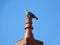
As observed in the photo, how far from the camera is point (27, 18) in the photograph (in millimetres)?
20938

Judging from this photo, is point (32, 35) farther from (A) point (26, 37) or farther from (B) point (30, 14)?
(B) point (30, 14)

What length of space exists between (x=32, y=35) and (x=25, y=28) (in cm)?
96

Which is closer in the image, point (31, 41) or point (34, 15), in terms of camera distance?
point (31, 41)

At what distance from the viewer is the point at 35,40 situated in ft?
64.1

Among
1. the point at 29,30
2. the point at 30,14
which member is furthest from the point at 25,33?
the point at 30,14

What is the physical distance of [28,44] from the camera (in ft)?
62.8

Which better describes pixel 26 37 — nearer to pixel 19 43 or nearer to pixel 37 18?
pixel 19 43

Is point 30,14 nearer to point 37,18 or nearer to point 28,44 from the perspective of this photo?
point 37,18

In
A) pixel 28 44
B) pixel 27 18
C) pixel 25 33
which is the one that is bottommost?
pixel 28 44

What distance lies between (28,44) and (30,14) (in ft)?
10.5

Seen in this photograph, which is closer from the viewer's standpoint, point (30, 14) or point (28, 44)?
point (28, 44)

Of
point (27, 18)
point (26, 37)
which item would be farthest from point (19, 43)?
point (27, 18)

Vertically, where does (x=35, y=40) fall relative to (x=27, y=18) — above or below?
below

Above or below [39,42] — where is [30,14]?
above
